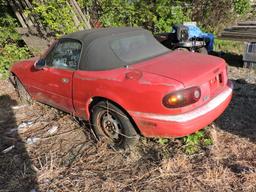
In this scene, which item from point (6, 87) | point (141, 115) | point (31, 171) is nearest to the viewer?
point (141, 115)

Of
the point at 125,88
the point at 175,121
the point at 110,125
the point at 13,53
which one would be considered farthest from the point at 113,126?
the point at 13,53

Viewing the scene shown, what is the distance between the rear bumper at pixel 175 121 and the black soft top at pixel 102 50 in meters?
0.79

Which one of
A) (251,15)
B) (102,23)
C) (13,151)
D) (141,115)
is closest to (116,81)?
(141,115)

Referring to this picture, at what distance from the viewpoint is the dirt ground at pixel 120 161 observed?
3.50m

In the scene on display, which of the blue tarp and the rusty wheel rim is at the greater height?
the blue tarp

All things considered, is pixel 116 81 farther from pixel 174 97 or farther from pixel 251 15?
pixel 251 15

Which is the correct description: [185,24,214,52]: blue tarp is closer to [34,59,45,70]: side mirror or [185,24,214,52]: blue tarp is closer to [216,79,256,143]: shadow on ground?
[216,79,256,143]: shadow on ground

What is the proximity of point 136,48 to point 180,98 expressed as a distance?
1.29m

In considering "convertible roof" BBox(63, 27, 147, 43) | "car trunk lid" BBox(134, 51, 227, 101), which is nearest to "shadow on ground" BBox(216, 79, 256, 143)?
"car trunk lid" BBox(134, 51, 227, 101)

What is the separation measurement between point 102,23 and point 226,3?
408 cm

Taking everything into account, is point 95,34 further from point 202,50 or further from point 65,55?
point 202,50

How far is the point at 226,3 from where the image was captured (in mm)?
10133

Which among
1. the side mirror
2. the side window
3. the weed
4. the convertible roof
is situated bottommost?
the weed

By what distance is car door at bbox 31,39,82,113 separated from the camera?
4488 millimetres
